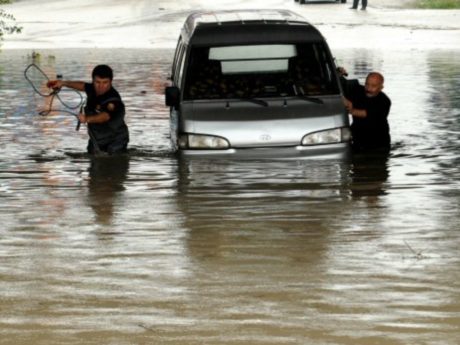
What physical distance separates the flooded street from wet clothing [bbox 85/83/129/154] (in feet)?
0.82

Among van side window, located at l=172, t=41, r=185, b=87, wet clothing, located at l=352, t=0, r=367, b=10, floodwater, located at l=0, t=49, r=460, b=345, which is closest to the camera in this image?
floodwater, located at l=0, t=49, r=460, b=345

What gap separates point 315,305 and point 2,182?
7275 mm

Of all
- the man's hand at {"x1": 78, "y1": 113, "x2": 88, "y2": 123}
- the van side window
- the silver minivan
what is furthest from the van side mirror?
the man's hand at {"x1": 78, "y1": 113, "x2": 88, "y2": 123}

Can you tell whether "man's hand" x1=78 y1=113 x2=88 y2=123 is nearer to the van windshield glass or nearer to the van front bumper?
the van front bumper

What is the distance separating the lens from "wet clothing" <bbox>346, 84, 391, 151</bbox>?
15906mm

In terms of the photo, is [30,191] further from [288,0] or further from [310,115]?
[288,0]

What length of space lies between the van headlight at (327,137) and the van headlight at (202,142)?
0.79m

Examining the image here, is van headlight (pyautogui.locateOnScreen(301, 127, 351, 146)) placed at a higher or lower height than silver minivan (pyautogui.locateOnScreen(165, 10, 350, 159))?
lower

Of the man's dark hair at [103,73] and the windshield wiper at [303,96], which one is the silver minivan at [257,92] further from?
the man's dark hair at [103,73]

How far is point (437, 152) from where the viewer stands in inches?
701

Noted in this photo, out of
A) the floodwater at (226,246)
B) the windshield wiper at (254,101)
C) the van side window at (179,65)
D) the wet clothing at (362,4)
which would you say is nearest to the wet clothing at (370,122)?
the floodwater at (226,246)

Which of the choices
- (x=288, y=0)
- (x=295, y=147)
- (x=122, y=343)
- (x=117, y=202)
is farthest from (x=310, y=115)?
(x=288, y=0)

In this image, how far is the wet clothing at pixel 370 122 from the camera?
52.2ft

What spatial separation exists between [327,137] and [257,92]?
3.84 ft
